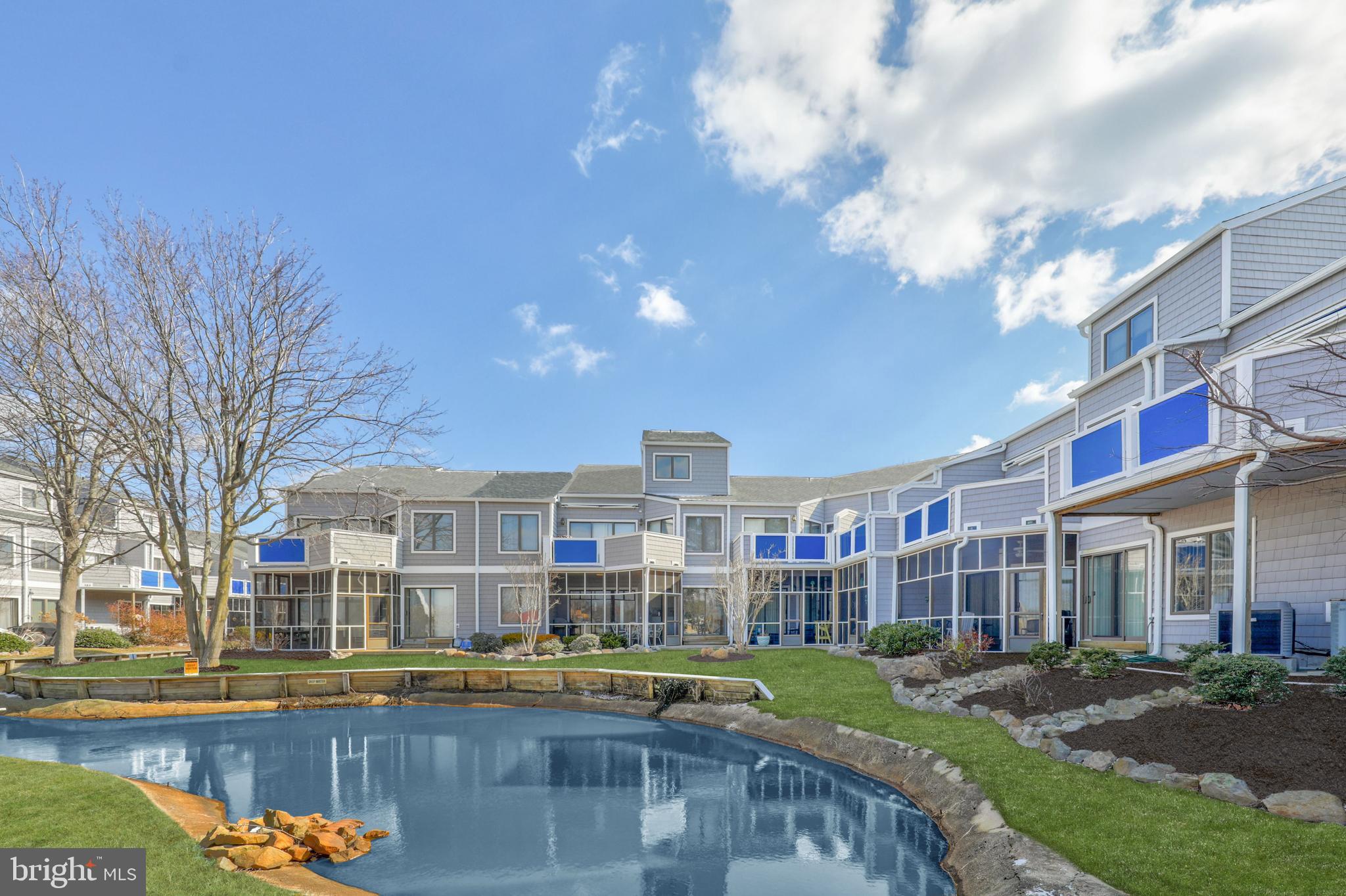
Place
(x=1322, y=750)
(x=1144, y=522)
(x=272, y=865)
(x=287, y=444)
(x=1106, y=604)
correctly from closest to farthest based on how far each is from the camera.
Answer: (x=1322, y=750), (x=272, y=865), (x=1144, y=522), (x=1106, y=604), (x=287, y=444)

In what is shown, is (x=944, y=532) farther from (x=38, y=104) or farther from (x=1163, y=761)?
(x=38, y=104)

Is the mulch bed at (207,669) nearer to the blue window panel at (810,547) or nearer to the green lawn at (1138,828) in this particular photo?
the green lawn at (1138,828)

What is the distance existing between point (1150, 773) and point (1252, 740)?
3.59 ft

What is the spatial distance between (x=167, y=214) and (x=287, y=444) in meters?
7.20

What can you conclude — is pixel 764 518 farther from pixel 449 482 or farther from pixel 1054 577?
pixel 1054 577

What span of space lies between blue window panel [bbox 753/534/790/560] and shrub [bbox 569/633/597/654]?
7.14 meters

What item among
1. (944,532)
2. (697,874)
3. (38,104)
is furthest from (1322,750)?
(38,104)

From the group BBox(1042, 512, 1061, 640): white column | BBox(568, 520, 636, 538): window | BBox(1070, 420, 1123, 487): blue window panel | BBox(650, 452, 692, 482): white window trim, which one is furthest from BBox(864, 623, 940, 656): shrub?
BBox(568, 520, 636, 538): window

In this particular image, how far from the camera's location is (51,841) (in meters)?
8.20

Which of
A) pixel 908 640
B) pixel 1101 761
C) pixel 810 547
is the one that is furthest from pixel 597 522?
pixel 1101 761

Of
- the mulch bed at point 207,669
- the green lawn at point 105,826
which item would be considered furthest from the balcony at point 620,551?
the green lawn at point 105,826

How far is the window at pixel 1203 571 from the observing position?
1373cm

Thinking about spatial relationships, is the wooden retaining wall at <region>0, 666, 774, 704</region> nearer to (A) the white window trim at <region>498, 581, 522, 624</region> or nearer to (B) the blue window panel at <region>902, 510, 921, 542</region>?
(A) the white window trim at <region>498, 581, 522, 624</region>

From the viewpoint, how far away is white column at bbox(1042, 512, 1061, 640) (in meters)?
14.9
